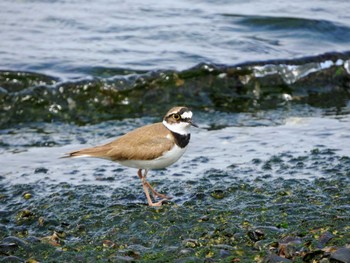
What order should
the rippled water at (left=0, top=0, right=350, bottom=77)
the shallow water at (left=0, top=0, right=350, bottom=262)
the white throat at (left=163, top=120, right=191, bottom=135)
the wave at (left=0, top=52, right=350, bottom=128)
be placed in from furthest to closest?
the rippled water at (left=0, top=0, right=350, bottom=77), the wave at (left=0, top=52, right=350, bottom=128), the white throat at (left=163, top=120, right=191, bottom=135), the shallow water at (left=0, top=0, right=350, bottom=262)

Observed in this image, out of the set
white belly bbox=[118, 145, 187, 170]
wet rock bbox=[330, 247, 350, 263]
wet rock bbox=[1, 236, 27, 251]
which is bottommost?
wet rock bbox=[1, 236, 27, 251]

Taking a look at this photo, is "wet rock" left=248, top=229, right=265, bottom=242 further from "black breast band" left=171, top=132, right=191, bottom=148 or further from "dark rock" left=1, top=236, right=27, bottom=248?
"dark rock" left=1, top=236, right=27, bottom=248

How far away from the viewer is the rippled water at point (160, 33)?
12109 millimetres

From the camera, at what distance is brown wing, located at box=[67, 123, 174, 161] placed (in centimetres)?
718

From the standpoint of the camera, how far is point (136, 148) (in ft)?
23.6

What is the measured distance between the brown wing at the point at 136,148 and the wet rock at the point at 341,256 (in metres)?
2.30

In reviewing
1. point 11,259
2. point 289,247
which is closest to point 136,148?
point 11,259

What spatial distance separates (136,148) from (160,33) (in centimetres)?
642

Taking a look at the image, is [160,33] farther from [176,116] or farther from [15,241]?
[15,241]

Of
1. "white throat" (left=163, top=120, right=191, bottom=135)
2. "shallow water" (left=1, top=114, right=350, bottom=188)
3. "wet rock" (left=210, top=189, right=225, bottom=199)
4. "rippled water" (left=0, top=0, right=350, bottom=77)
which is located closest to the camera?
"wet rock" (left=210, top=189, right=225, bottom=199)

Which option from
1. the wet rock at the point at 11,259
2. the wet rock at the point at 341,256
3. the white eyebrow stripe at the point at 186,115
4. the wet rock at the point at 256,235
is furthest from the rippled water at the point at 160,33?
the wet rock at the point at 341,256

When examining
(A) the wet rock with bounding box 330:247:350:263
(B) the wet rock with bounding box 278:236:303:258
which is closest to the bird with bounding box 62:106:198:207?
(B) the wet rock with bounding box 278:236:303:258

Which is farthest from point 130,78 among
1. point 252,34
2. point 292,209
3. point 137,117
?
point 292,209

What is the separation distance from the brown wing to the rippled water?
177 inches
